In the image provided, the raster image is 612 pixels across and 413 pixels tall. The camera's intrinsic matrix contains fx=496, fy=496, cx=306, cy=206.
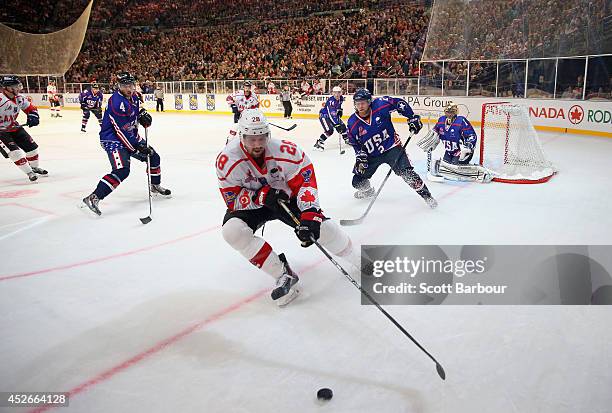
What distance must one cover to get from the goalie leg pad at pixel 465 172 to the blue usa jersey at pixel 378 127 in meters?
1.48

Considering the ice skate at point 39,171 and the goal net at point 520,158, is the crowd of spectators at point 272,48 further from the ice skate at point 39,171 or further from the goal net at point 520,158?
the ice skate at point 39,171

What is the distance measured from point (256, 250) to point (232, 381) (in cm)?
83

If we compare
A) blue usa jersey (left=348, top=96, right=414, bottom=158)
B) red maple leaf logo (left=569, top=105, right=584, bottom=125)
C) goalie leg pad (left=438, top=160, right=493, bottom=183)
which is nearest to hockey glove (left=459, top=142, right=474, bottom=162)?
goalie leg pad (left=438, top=160, right=493, bottom=183)

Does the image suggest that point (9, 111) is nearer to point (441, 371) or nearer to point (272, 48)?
point (441, 371)

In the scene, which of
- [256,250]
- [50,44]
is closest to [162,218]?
[256,250]

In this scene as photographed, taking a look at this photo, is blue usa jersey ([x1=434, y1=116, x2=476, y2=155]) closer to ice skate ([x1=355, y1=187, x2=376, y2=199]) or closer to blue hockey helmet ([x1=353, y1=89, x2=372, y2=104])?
ice skate ([x1=355, y1=187, x2=376, y2=199])

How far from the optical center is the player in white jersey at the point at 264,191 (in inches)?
101

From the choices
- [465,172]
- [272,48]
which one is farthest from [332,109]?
[272,48]

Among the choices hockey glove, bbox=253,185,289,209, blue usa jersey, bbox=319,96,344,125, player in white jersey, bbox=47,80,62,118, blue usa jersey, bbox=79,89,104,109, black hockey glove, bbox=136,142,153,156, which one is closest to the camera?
hockey glove, bbox=253,185,289,209

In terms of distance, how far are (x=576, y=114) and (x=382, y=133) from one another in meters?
7.24

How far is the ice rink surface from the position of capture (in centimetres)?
197

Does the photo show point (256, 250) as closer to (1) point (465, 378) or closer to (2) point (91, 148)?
(1) point (465, 378)

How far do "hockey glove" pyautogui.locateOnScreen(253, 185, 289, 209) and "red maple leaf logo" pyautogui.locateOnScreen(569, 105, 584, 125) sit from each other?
9267 mm

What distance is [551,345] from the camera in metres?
2.27
